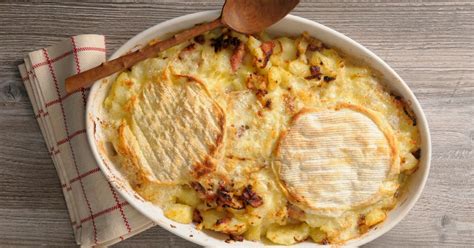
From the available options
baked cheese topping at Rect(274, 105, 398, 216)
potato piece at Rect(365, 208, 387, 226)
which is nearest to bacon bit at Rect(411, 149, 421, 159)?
baked cheese topping at Rect(274, 105, 398, 216)

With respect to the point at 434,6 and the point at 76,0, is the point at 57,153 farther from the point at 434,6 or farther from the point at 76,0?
the point at 434,6

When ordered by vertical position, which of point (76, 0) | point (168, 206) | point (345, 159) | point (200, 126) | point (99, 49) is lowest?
point (168, 206)

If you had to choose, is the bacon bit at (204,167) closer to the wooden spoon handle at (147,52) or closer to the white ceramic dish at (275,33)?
the white ceramic dish at (275,33)

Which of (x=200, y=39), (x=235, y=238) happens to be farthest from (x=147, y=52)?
(x=235, y=238)

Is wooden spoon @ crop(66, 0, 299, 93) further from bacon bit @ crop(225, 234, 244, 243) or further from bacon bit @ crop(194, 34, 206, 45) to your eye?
bacon bit @ crop(225, 234, 244, 243)

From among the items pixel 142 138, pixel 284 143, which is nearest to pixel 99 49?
pixel 142 138

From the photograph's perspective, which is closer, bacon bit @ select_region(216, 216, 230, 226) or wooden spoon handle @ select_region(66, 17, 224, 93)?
wooden spoon handle @ select_region(66, 17, 224, 93)
